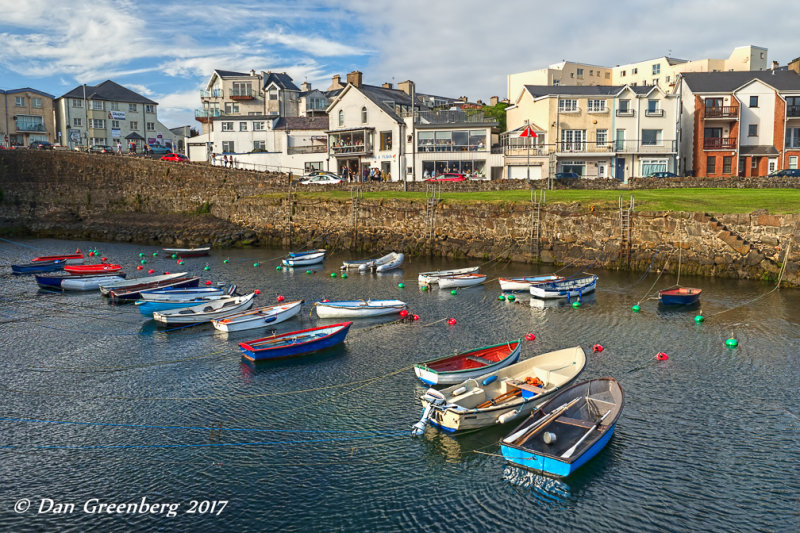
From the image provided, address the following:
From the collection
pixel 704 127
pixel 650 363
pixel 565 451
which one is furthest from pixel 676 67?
pixel 565 451

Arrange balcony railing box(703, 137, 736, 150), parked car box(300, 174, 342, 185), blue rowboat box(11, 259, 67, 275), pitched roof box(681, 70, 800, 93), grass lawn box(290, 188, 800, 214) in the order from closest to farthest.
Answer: grass lawn box(290, 188, 800, 214), blue rowboat box(11, 259, 67, 275), parked car box(300, 174, 342, 185), balcony railing box(703, 137, 736, 150), pitched roof box(681, 70, 800, 93)

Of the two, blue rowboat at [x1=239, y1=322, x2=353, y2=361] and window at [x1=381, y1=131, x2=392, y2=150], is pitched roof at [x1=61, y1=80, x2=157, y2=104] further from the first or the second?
blue rowboat at [x1=239, y1=322, x2=353, y2=361]

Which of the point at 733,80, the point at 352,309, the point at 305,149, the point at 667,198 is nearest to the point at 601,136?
the point at 733,80

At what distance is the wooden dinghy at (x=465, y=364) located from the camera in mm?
21359

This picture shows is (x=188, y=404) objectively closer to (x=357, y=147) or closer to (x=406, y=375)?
(x=406, y=375)

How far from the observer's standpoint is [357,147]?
249 feet

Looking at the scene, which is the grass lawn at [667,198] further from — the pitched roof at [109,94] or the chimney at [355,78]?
the pitched roof at [109,94]

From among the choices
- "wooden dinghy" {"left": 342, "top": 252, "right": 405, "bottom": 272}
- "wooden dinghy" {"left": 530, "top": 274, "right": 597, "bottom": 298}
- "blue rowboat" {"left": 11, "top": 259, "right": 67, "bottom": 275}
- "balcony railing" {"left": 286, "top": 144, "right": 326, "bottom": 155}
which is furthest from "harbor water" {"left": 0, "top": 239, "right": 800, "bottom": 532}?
"balcony railing" {"left": 286, "top": 144, "right": 326, "bottom": 155}

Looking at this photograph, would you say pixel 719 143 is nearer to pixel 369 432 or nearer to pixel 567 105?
pixel 567 105

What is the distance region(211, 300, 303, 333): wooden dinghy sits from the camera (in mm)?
29141

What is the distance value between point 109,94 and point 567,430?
363 ft

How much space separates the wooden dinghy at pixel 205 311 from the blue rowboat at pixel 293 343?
4.90 m

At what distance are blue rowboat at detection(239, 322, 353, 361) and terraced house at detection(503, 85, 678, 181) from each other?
155 ft

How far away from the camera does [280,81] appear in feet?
325
